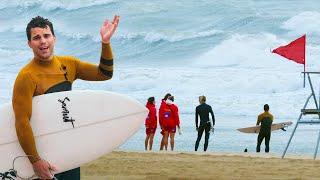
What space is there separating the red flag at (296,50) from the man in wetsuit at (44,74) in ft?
33.8

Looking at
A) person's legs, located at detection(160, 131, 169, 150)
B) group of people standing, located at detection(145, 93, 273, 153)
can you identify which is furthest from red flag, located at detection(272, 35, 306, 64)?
person's legs, located at detection(160, 131, 169, 150)

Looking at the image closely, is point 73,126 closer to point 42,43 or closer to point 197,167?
point 42,43

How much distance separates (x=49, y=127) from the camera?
6.30 meters

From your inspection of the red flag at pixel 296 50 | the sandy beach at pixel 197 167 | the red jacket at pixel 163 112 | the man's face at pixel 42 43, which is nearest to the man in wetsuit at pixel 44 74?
the man's face at pixel 42 43

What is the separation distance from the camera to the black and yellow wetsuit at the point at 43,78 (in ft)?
19.5

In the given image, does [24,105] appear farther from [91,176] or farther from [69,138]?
[91,176]

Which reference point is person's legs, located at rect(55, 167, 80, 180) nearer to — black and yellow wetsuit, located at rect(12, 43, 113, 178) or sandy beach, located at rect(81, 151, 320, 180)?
black and yellow wetsuit, located at rect(12, 43, 113, 178)

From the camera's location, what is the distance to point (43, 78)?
20.1 feet

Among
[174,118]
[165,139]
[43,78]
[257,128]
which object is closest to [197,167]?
[174,118]

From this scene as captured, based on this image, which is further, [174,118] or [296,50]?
[174,118]

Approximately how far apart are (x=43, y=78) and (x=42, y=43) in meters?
0.23

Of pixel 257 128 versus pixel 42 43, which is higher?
pixel 42 43

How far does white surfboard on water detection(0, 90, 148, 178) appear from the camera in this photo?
20.5ft

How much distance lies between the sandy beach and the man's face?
7.42 meters
